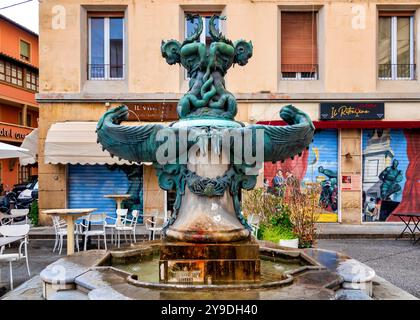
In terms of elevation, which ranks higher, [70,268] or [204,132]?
[204,132]

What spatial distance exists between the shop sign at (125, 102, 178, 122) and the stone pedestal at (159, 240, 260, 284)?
34.7ft

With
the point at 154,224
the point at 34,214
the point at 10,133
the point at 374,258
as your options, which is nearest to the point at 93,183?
the point at 34,214

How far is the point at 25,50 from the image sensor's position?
33719mm

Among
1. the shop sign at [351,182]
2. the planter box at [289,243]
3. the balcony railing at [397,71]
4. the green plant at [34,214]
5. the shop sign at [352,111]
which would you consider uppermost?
the balcony railing at [397,71]

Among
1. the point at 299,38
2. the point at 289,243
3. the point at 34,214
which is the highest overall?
the point at 299,38

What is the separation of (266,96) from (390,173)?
4.93 meters

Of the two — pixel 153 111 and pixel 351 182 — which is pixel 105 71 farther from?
pixel 351 182

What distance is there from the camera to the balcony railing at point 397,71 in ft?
50.2

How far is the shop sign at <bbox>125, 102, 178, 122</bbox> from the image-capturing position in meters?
14.5

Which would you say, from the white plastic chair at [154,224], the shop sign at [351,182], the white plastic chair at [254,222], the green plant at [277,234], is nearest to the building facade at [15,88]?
the white plastic chair at [154,224]

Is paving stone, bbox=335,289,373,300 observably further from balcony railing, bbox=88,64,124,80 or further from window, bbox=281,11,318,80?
balcony railing, bbox=88,64,124,80

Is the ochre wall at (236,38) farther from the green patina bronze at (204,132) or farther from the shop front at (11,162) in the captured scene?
the shop front at (11,162)

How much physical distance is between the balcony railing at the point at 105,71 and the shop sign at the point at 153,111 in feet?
4.66

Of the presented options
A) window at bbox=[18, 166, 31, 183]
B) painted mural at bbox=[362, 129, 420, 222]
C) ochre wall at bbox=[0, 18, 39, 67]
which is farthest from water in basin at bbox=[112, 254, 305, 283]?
window at bbox=[18, 166, 31, 183]
